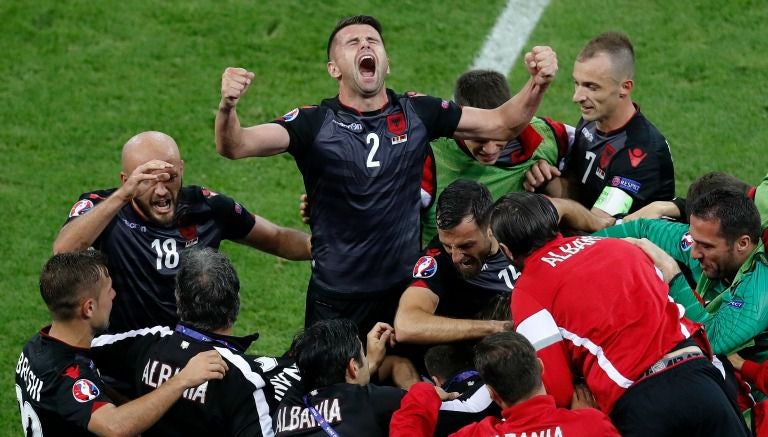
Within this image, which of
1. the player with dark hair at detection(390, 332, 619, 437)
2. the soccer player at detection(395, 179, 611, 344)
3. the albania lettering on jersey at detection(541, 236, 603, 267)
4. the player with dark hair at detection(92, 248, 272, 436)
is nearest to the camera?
the player with dark hair at detection(390, 332, 619, 437)

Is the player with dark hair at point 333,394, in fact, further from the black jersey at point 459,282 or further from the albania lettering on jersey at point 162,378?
the black jersey at point 459,282

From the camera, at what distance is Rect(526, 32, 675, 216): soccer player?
727cm

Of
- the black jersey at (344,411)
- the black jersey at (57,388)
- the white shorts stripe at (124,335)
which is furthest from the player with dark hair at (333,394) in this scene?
the white shorts stripe at (124,335)

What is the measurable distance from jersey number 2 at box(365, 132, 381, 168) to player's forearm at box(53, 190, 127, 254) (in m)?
1.32

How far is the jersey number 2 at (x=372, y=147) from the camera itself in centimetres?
656

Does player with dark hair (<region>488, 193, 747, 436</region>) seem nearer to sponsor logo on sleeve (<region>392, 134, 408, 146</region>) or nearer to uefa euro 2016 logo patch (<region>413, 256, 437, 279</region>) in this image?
uefa euro 2016 logo patch (<region>413, 256, 437, 279</region>)

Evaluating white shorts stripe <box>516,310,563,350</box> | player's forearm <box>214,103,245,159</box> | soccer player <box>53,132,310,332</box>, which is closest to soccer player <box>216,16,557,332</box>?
player's forearm <box>214,103,245,159</box>

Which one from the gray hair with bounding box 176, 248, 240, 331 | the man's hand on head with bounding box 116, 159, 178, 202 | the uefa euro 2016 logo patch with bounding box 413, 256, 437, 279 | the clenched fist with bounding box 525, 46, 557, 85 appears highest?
the clenched fist with bounding box 525, 46, 557, 85

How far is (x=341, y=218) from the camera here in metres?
6.69

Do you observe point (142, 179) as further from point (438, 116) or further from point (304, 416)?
point (304, 416)

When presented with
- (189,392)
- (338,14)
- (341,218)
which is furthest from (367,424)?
(338,14)

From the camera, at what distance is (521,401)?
5035 mm

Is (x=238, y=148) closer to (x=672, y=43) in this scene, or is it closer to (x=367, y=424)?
(x=367, y=424)

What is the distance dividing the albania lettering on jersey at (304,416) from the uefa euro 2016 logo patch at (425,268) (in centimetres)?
131
